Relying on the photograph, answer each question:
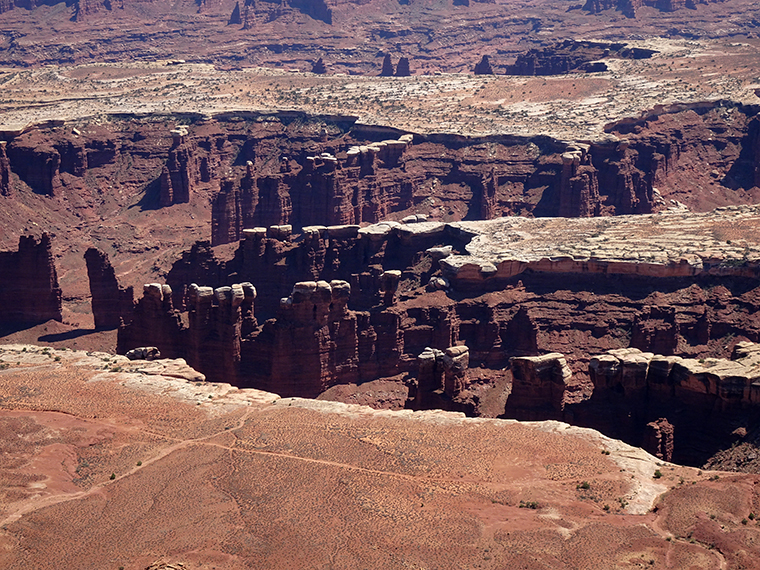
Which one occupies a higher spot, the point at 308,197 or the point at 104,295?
the point at 308,197

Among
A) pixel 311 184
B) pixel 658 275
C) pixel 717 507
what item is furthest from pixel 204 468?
pixel 311 184

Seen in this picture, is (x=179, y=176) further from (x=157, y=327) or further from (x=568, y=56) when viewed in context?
(x=568, y=56)

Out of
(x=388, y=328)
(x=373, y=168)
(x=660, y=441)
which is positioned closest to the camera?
(x=660, y=441)

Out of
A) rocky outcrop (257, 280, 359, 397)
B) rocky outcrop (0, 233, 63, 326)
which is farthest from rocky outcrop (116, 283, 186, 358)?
rocky outcrop (0, 233, 63, 326)

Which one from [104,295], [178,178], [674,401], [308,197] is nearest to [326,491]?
[674,401]

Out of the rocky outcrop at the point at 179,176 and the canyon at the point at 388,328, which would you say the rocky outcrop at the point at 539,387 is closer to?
the canyon at the point at 388,328

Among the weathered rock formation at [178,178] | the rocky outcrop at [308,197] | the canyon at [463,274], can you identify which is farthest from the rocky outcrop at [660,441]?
the weathered rock formation at [178,178]

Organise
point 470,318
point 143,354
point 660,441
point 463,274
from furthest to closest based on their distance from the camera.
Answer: point 463,274 → point 470,318 → point 143,354 → point 660,441

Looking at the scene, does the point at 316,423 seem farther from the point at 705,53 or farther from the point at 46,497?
the point at 705,53
